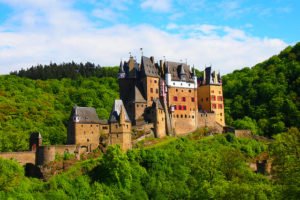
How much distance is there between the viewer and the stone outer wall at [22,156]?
58.6 meters

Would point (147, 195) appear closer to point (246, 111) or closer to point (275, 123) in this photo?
point (275, 123)

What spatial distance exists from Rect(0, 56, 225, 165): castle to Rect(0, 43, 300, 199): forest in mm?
2738

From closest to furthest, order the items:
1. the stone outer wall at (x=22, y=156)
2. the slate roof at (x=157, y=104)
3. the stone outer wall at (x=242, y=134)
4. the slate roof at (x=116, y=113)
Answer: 1. the stone outer wall at (x=22, y=156)
2. the slate roof at (x=116, y=113)
3. the slate roof at (x=157, y=104)
4. the stone outer wall at (x=242, y=134)

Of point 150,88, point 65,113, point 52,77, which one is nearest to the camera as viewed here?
point 150,88

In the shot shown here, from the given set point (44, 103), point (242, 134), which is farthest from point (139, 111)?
point (44, 103)

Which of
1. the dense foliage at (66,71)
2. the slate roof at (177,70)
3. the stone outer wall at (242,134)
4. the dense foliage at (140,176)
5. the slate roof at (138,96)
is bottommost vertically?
the dense foliage at (140,176)

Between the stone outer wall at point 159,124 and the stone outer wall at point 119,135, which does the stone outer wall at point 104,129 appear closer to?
the stone outer wall at point 119,135

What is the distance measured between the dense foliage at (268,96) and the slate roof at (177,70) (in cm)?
1587

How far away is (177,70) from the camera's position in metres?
77.3

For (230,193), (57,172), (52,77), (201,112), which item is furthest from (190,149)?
(52,77)

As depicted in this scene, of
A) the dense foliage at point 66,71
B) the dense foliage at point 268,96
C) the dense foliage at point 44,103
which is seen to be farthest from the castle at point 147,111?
the dense foliage at point 66,71

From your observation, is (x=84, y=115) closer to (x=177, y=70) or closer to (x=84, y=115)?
(x=84, y=115)

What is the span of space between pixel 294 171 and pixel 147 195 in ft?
85.7

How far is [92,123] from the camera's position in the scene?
6341cm
